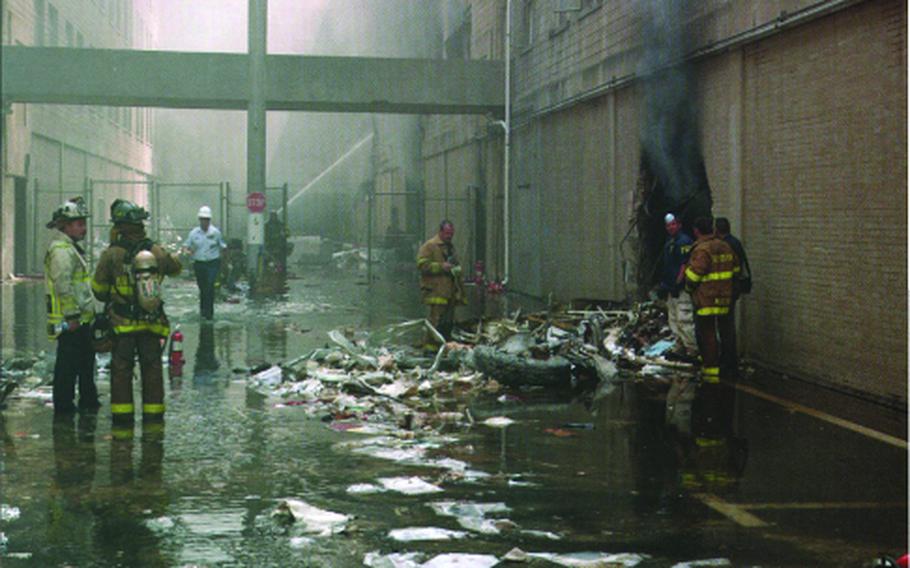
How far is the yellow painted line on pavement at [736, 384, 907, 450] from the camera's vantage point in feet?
29.4

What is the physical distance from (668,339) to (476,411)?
4.89 m

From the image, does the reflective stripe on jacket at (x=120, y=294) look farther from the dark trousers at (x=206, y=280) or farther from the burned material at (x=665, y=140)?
the dark trousers at (x=206, y=280)

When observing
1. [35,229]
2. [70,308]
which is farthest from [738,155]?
[35,229]

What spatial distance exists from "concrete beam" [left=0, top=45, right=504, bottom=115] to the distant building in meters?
0.64

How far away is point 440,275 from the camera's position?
15094 mm

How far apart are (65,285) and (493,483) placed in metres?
4.25

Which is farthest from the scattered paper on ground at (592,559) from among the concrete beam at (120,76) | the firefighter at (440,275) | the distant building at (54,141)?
the distant building at (54,141)

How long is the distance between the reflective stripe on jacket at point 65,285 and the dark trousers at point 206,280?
9.34m

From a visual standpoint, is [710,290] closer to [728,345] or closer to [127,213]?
[728,345]

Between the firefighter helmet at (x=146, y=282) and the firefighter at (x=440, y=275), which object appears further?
the firefighter at (x=440, y=275)

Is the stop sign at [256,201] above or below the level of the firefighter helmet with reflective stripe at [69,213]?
above

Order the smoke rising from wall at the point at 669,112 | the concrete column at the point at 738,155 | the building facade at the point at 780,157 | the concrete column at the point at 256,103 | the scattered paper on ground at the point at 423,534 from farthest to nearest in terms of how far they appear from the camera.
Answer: the concrete column at the point at 256,103 < the smoke rising from wall at the point at 669,112 < the concrete column at the point at 738,155 < the building facade at the point at 780,157 < the scattered paper on ground at the point at 423,534

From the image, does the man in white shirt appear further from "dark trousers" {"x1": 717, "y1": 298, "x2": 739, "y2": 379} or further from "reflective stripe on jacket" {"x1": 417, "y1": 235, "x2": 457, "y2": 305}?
"dark trousers" {"x1": 717, "y1": 298, "x2": 739, "y2": 379}

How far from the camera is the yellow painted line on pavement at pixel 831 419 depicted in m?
8.95
